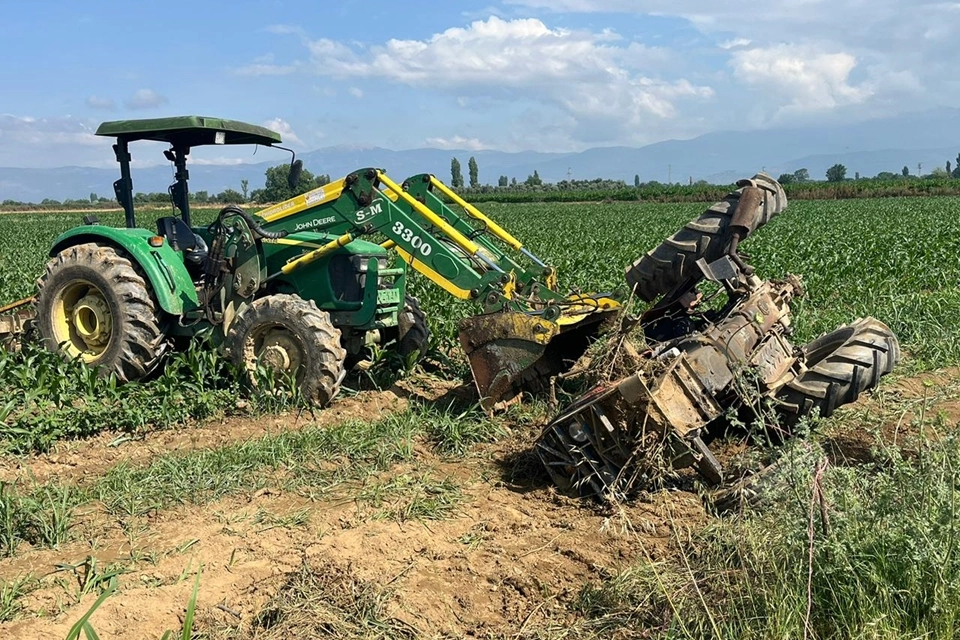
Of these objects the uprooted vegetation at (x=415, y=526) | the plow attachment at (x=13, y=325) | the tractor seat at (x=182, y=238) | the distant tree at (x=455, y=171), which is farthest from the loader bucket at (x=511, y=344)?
A: the distant tree at (x=455, y=171)

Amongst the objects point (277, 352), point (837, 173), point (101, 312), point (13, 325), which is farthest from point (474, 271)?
point (837, 173)

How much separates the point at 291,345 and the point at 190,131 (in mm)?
2342

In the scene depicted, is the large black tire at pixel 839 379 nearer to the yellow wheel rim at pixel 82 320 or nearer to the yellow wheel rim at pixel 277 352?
the yellow wheel rim at pixel 277 352

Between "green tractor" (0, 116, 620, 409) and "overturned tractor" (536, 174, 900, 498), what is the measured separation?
2.80 feet

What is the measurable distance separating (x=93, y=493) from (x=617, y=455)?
320 centimetres

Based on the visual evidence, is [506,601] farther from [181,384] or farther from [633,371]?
[181,384]

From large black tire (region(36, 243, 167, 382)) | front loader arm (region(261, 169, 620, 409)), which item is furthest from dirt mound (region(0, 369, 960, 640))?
large black tire (region(36, 243, 167, 382))

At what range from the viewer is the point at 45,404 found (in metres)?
6.02

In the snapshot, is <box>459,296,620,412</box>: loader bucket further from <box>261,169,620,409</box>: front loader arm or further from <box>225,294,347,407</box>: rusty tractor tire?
<box>225,294,347,407</box>: rusty tractor tire

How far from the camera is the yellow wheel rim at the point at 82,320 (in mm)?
7062

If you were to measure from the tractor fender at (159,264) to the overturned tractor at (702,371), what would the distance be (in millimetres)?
3781

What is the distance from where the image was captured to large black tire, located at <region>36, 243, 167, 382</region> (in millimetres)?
6688

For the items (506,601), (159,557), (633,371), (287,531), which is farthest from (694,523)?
(159,557)

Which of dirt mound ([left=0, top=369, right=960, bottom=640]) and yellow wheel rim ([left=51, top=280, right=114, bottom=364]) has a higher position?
yellow wheel rim ([left=51, top=280, right=114, bottom=364])
